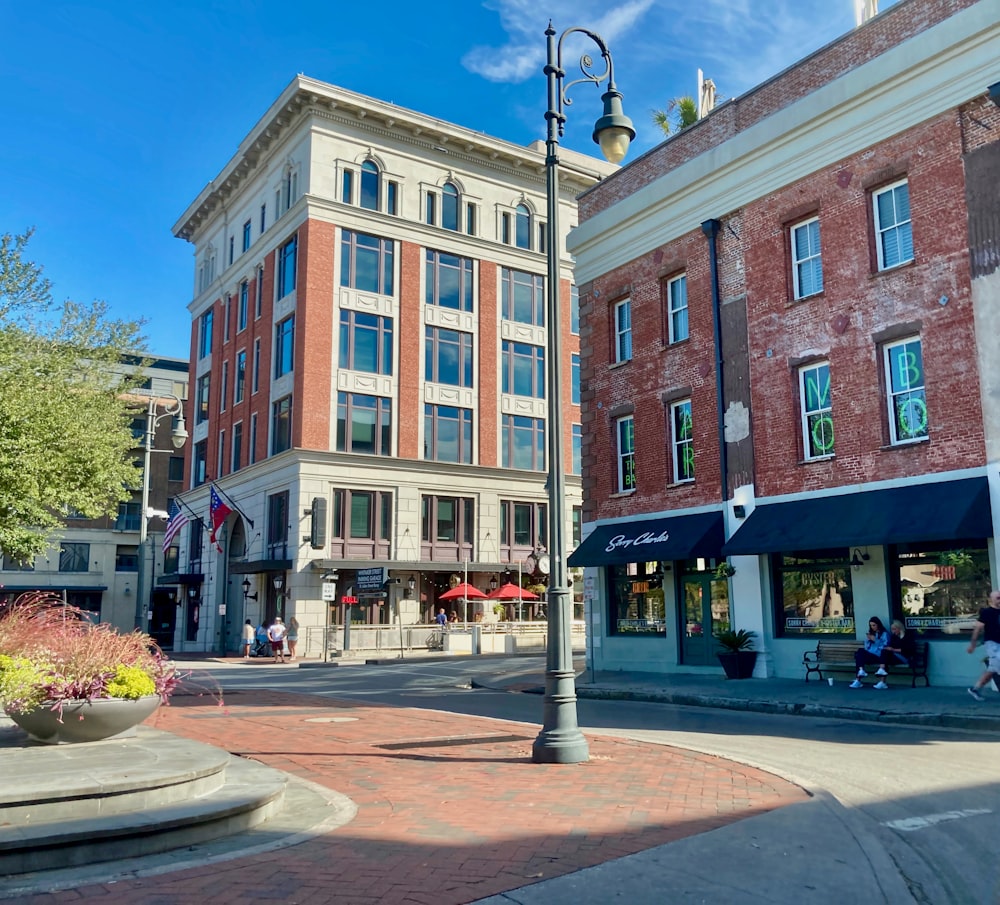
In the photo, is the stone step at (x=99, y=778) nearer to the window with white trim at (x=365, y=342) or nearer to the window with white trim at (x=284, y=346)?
the window with white trim at (x=365, y=342)

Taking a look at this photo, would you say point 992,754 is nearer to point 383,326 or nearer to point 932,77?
point 932,77

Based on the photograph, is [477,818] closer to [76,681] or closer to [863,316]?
[76,681]

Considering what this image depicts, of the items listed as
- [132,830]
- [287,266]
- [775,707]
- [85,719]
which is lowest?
[775,707]

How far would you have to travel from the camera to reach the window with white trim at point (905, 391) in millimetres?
17614

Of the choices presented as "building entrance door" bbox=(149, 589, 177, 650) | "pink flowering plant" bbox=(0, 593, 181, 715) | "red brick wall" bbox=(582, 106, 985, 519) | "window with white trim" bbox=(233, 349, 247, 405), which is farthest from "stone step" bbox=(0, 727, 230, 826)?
"building entrance door" bbox=(149, 589, 177, 650)

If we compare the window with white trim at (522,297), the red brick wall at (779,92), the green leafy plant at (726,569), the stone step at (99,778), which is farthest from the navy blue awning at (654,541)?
the window with white trim at (522,297)

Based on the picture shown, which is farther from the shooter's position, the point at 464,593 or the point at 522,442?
the point at 522,442

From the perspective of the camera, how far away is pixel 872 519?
17.3 meters

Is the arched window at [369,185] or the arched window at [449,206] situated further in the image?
the arched window at [449,206]

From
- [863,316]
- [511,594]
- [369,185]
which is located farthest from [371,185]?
[863,316]

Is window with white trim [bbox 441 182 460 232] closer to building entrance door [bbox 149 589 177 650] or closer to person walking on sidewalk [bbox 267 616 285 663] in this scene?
person walking on sidewalk [bbox 267 616 285 663]

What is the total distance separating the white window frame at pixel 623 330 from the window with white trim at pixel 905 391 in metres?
7.62

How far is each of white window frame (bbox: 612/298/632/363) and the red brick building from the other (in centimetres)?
9

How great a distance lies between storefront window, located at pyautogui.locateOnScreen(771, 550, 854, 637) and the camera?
18.8 meters
